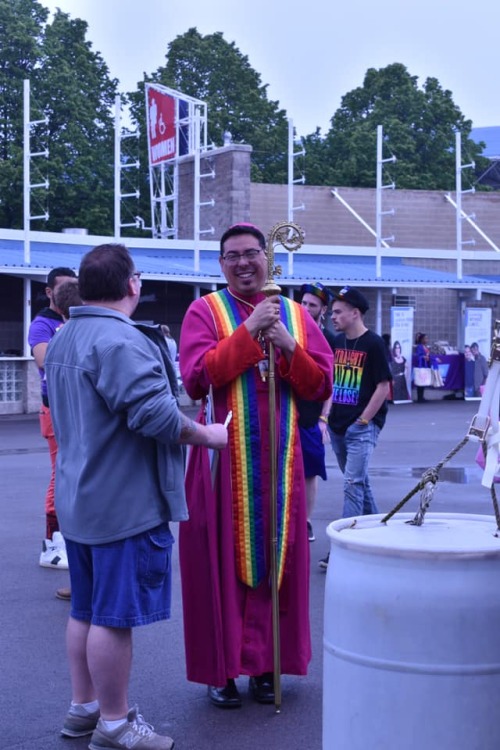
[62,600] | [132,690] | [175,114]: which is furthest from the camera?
[175,114]

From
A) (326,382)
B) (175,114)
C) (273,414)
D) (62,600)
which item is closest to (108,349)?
(273,414)

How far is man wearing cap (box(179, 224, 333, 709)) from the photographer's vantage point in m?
4.76

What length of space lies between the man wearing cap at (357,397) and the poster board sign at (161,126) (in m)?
24.4

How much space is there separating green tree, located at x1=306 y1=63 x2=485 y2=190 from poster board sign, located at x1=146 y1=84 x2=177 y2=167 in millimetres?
18494

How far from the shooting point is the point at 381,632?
3.15m

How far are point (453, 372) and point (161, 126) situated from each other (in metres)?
11.3

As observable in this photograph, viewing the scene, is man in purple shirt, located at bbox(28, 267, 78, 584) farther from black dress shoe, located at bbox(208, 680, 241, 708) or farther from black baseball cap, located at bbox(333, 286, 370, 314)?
black dress shoe, located at bbox(208, 680, 241, 708)

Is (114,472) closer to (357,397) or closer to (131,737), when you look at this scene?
(131,737)

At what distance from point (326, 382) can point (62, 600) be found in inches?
105

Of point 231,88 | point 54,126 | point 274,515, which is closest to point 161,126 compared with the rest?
point 54,126

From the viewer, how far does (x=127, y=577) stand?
417 centimetres

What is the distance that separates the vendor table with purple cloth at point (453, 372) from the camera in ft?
89.9

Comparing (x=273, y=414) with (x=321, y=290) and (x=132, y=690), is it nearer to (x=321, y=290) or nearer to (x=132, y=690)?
(x=132, y=690)

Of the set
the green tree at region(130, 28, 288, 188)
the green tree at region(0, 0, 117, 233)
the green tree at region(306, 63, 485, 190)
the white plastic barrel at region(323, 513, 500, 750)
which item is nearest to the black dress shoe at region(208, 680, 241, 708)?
the white plastic barrel at region(323, 513, 500, 750)
